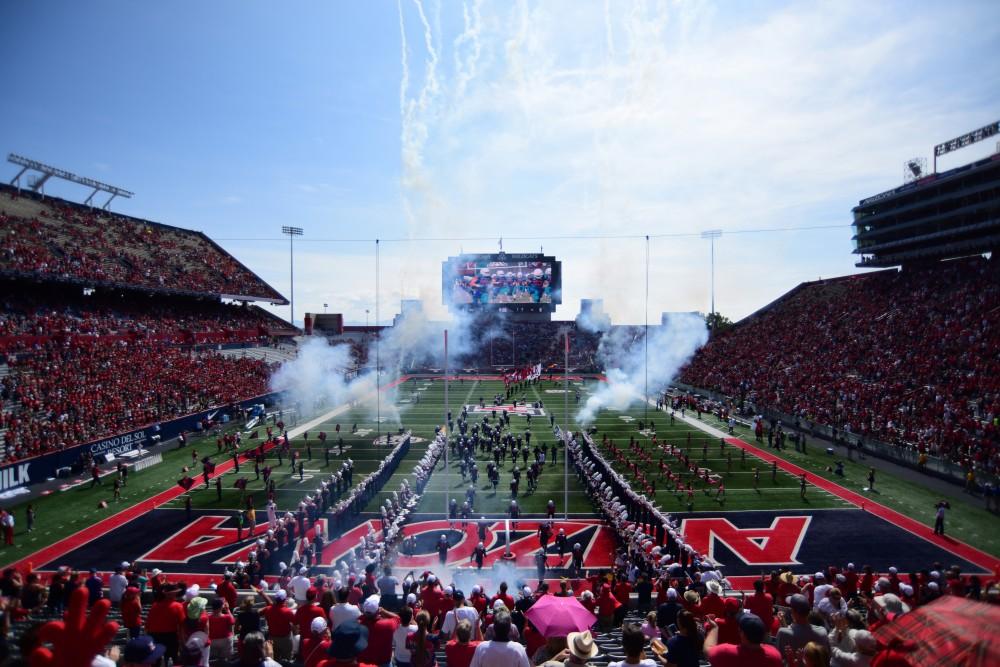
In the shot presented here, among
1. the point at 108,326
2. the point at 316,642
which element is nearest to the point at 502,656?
the point at 316,642

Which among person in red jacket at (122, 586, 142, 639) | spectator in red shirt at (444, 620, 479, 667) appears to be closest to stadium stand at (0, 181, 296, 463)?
person in red jacket at (122, 586, 142, 639)

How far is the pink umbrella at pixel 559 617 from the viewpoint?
4809mm

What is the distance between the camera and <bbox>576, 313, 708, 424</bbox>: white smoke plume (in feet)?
136

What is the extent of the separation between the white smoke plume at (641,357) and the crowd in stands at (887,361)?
6.67ft

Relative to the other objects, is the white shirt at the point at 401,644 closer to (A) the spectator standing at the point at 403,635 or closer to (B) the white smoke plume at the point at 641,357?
(A) the spectator standing at the point at 403,635

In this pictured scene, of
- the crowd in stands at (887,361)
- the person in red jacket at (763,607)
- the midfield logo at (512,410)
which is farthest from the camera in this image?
the midfield logo at (512,410)

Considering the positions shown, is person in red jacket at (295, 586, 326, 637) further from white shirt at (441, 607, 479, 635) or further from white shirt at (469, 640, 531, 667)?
white shirt at (469, 640, 531, 667)

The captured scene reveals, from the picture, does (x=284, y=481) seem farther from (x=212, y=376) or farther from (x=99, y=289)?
(x=99, y=289)

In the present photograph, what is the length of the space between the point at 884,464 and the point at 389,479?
19315 millimetres

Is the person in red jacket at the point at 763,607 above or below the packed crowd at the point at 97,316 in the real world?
below

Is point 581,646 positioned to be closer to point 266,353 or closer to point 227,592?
point 227,592

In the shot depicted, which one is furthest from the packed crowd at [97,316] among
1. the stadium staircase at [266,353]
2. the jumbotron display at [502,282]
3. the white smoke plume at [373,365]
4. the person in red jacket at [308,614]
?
the person in red jacket at [308,614]

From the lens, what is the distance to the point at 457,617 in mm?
6801

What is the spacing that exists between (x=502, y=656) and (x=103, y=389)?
97.5ft
